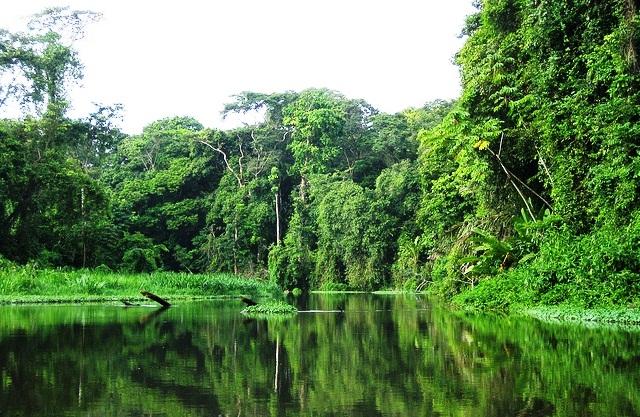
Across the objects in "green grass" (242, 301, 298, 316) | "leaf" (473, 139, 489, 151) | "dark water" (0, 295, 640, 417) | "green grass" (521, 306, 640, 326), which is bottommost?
"green grass" (242, 301, 298, 316)

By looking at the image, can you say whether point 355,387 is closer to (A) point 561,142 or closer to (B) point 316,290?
(A) point 561,142

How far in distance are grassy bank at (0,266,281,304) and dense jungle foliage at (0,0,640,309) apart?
3.81 meters

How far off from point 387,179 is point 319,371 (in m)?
36.6

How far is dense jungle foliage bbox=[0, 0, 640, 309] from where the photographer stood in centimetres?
1577

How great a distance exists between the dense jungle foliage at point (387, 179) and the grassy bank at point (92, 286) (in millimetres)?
3807

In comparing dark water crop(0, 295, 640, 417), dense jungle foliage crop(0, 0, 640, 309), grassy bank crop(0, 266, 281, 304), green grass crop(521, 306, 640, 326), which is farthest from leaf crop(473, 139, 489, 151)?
grassy bank crop(0, 266, 281, 304)

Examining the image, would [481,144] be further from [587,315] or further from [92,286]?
[92,286]

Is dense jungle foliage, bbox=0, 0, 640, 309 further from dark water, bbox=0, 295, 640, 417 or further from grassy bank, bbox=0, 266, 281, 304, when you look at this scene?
dark water, bbox=0, 295, 640, 417

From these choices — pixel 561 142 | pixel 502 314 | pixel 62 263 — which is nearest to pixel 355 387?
pixel 502 314

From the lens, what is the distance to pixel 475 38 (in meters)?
22.6

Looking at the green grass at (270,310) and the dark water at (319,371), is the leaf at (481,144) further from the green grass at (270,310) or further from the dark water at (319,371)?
the dark water at (319,371)

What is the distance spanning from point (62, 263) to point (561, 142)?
27342mm

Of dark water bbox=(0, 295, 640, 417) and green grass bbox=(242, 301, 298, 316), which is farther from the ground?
dark water bbox=(0, 295, 640, 417)

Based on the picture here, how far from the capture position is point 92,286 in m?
25.4
